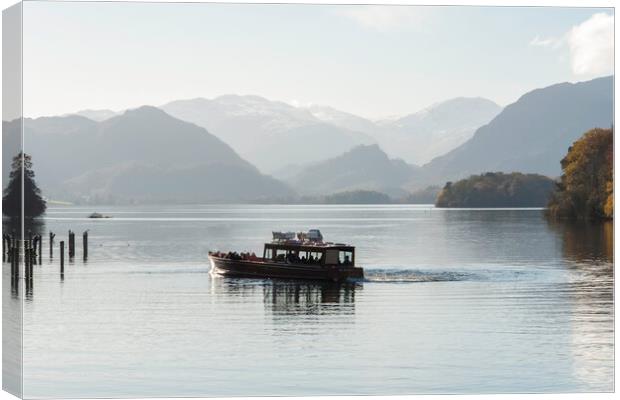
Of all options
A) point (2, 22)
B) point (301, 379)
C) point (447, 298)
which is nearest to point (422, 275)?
point (447, 298)

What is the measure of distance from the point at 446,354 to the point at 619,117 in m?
8.81

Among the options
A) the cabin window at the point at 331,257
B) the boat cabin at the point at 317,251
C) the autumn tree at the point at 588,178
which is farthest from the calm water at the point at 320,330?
the autumn tree at the point at 588,178

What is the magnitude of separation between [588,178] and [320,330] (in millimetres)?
90185

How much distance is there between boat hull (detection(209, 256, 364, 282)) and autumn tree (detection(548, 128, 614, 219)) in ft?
173

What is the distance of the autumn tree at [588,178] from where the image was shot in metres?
119

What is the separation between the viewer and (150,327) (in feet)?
136

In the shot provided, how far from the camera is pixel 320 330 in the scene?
41.0 metres

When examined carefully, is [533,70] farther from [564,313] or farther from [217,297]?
[217,297]

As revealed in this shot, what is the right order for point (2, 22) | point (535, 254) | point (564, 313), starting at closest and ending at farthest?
point (2, 22) → point (564, 313) → point (535, 254)

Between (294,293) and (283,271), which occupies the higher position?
(283,271)

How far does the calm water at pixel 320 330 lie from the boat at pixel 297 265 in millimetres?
1460

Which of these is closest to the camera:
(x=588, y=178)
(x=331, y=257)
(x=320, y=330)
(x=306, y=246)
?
(x=320, y=330)

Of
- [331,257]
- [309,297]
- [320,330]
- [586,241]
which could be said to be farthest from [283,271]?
[586,241]

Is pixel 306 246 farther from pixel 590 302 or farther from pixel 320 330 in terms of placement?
pixel 320 330
